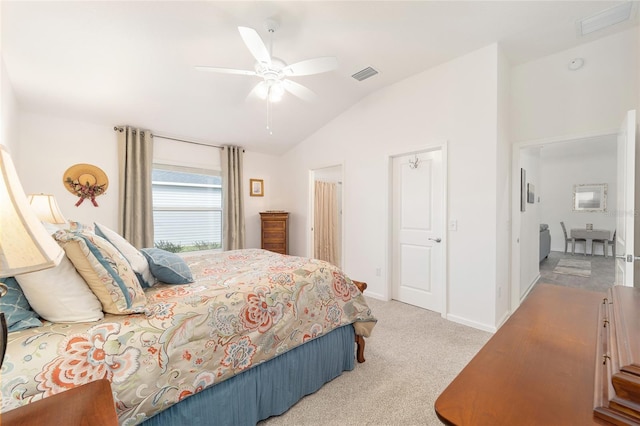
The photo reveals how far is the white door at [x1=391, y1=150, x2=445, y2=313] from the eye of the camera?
3.27m

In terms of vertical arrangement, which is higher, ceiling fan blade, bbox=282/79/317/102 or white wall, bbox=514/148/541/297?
ceiling fan blade, bbox=282/79/317/102

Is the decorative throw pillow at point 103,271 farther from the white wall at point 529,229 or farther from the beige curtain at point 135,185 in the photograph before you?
the white wall at point 529,229

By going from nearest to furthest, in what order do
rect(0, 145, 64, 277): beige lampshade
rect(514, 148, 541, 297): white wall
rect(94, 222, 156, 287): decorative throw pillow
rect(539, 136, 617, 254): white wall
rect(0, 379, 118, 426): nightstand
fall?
rect(0, 145, 64, 277): beige lampshade, rect(0, 379, 118, 426): nightstand, rect(94, 222, 156, 287): decorative throw pillow, rect(514, 148, 541, 297): white wall, rect(539, 136, 617, 254): white wall

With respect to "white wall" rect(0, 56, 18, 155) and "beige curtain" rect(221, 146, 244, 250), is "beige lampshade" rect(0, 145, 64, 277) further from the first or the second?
"beige curtain" rect(221, 146, 244, 250)

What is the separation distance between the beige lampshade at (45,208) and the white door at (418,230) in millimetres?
3614

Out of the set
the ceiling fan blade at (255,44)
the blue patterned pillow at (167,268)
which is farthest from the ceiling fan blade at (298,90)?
the blue patterned pillow at (167,268)

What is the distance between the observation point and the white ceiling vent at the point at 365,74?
3164 mm

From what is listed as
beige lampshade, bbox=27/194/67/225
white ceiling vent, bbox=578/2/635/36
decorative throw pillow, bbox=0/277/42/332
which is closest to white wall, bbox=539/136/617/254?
white ceiling vent, bbox=578/2/635/36

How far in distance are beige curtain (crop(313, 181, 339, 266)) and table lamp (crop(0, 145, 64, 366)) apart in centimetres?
482

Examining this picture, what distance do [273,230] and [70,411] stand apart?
166 inches

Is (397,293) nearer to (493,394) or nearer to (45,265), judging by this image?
(493,394)


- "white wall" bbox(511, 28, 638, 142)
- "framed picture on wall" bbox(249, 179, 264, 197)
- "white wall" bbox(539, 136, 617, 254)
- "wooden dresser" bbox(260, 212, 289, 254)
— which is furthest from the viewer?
"white wall" bbox(539, 136, 617, 254)

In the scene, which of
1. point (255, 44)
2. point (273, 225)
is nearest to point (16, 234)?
point (255, 44)

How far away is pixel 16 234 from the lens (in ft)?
1.80
